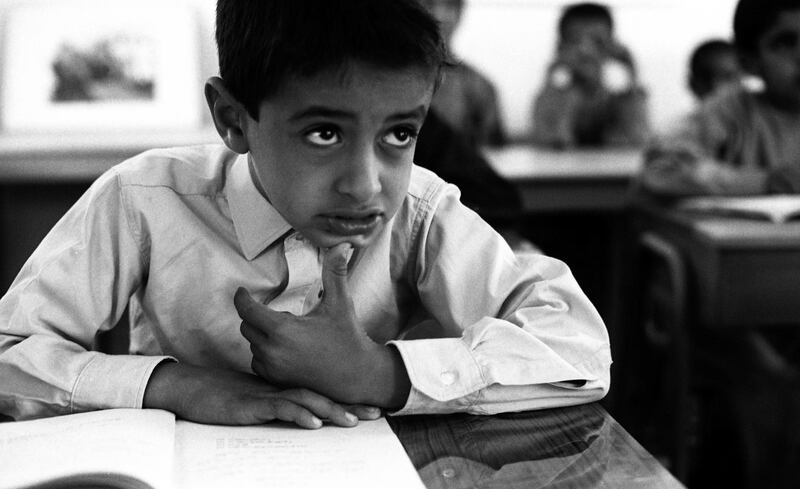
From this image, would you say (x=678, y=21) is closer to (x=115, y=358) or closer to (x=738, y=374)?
(x=738, y=374)

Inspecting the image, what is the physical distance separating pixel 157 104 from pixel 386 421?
2429 millimetres

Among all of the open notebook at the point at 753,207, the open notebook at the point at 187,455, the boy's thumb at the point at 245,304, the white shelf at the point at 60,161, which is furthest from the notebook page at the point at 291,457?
the white shelf at the point at 60,161

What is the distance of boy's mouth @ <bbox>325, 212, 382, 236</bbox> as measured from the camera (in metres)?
0.83

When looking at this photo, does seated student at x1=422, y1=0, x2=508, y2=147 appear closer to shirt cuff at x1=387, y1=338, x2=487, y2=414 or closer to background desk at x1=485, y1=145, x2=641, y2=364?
background desk at x1=485, y1=145, x2=641, y2=364

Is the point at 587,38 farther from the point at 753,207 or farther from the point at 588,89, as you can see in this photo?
the point at 753,207

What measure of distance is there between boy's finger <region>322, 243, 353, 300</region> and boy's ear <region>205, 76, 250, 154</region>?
7.2 inches

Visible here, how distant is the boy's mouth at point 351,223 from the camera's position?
829mm

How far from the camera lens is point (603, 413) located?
81 centimetres

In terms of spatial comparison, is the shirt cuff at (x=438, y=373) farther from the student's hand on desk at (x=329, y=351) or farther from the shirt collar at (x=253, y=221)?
the shirt collar at (x=253, y=221)

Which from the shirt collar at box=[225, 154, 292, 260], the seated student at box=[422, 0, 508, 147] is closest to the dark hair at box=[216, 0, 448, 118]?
the shirt collar at box=[225, 154, 292, 260]

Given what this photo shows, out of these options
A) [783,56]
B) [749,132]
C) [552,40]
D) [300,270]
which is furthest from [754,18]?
[300,270]

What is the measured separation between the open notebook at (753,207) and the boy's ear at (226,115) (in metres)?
1.42

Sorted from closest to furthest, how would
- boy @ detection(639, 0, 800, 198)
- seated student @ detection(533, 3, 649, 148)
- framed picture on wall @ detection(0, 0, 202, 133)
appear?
1. boy @ detection(639, 0, 800, 198)
2. framed picture on wall @ detection(0, 0, 202, 133)
3. seated student @ detection(533, 3, 649, 148)


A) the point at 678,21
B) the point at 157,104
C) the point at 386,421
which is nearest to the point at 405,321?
the point at 386,421
